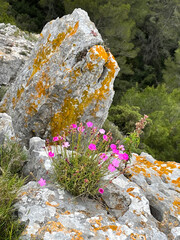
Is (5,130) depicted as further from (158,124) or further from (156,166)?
(158,124)

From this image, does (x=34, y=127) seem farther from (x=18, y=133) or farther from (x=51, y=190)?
(x=51, y=190)

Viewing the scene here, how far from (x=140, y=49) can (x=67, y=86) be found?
19.5 meters

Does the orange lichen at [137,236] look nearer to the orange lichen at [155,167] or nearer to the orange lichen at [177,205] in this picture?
the orange lichen at [177,205]

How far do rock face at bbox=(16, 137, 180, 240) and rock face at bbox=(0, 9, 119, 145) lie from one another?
1.50 meters

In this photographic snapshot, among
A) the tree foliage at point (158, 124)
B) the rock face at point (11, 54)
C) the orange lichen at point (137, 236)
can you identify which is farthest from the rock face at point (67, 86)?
the tree foliage at point (158, 124)

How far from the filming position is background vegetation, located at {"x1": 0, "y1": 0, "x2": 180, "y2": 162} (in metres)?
11.1

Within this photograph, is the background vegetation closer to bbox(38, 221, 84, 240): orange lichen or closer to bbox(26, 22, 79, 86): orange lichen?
bbox(26, 22, 79, 86): orange lichen

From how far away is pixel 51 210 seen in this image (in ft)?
7.07

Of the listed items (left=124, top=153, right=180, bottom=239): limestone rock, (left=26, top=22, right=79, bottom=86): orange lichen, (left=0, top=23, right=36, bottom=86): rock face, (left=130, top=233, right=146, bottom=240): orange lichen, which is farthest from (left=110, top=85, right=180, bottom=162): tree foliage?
(left=130, top=233, right=146, bottom=240): orange lichen

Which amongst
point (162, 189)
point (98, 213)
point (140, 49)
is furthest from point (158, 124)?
point (140, 49)

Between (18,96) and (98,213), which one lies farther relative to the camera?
(18,96)

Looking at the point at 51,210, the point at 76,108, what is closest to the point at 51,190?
the point at 51,210

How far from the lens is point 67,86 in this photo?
Answer: 14.3 feet

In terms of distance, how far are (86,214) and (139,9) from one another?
71.2 feet
